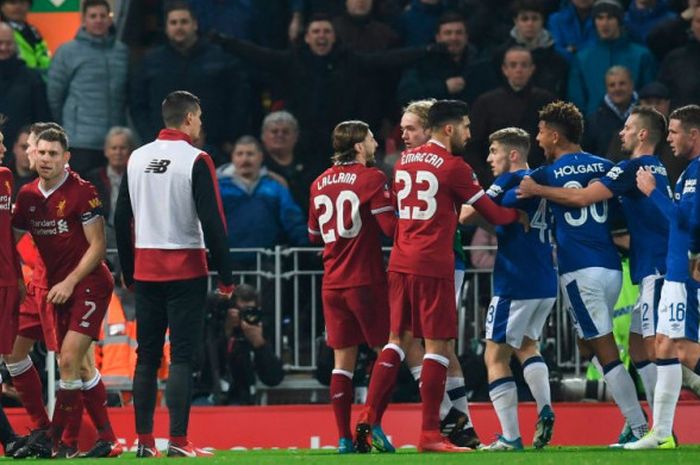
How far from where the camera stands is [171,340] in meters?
12.7

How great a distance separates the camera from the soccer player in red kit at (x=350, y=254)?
513 inches

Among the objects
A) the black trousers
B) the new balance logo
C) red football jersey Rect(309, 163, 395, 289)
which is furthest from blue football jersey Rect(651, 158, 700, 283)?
the new balance logo

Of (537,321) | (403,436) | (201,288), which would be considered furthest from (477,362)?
(201,288)

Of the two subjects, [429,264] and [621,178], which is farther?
[621,178]

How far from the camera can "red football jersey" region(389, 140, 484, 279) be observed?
41.8 feet

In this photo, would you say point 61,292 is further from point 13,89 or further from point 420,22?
point 420,22

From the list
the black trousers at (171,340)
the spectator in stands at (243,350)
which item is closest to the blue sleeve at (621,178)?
the black trousers at (171,340)

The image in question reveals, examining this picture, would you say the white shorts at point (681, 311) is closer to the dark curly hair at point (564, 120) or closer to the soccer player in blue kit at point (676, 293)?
the soccer player in blue kit at point (676, 293)

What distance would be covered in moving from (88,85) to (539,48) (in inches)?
174

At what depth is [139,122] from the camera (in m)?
19.1

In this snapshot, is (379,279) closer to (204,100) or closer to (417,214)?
(417,214)

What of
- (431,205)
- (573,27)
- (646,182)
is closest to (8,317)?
(431,205)

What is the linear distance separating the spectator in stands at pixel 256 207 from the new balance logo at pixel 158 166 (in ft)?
16.5

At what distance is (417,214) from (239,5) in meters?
7.42
